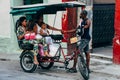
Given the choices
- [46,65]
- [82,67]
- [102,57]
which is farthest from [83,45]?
[102,57]

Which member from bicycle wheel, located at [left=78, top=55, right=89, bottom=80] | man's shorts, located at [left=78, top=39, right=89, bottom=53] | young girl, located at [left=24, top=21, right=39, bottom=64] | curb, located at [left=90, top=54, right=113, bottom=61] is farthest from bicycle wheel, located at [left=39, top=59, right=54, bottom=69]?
curb, located at [left=90, top=54, right=113, bottom=61]

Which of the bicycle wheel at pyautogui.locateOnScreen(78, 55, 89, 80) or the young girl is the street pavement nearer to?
the bicycle wheel at pyautogui.locateOnScreen(78, 55, 89, 80)

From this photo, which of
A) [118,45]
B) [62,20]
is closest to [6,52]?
[62,20]

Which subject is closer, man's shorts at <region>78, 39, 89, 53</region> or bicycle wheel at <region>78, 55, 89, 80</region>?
bicycle wheel at <region>78, 55, 89, 80</region>

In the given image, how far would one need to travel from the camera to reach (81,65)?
10.7 m

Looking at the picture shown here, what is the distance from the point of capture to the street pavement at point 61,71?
446 inches

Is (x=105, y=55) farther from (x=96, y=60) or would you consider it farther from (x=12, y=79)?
(x=12, y=79)

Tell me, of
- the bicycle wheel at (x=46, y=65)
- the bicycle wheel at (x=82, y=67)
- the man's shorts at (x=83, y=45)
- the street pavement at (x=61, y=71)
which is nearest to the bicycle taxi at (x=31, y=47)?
the bicycle wheel at (x=46, y=65)

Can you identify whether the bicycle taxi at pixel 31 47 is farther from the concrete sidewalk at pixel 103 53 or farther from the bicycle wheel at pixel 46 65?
the concrete sidewalk at pixel 103 53

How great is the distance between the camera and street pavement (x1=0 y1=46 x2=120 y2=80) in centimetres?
1133

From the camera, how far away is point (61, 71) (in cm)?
1216

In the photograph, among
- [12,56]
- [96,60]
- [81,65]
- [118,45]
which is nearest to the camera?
[81,65]

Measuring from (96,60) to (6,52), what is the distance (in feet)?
14.0

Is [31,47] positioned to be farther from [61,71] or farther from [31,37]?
[61,71]
